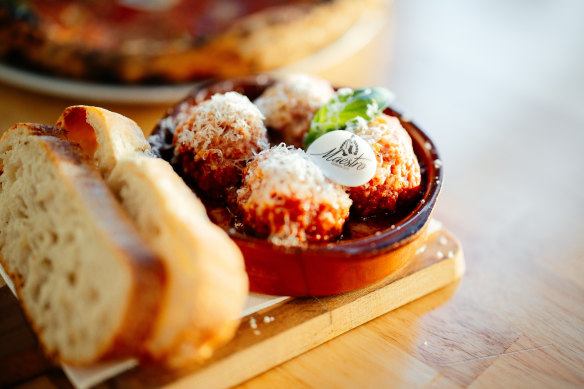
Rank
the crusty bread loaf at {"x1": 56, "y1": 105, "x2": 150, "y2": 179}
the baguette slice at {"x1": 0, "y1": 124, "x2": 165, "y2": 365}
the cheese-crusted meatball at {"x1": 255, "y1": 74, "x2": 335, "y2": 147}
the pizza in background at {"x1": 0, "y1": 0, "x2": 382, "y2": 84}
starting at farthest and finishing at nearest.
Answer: the pizza in background at {"x1": 0, "y1": 0, "x2": 382, "y2": 84} → the cheese-crusted meatball at {"x1": 255, "y1": 74, "x2": 335, "y2": 147} → the crusty bread loaf at {"x1": 56, "y1": 105, "x2": 150, "y2": 179} → the baguette slice at {"x1": 0, "y1": 124, "x2": 165, "y2": 365}

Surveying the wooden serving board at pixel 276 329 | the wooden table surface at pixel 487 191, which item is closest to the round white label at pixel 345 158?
the wooden serving board at pixel 276 329

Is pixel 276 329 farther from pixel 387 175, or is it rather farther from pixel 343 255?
pixel 387 175

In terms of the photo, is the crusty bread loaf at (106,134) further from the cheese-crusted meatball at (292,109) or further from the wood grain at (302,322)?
the wood grain at (302,322)

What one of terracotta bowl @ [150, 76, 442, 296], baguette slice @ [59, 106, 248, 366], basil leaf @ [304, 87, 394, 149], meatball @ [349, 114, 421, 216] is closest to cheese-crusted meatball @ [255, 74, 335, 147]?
basil leaf @ [304, 87, 394, 149]

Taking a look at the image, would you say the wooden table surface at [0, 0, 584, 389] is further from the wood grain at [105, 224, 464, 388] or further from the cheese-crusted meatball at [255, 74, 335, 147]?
the cheese-crusted meatball at [255, 74, 335, 147]

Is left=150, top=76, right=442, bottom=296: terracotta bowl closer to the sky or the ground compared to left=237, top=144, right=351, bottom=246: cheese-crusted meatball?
closer to the ground

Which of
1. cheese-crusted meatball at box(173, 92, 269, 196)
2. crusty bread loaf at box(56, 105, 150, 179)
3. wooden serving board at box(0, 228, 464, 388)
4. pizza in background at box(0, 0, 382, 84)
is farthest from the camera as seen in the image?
pizza in background at box(0, 0, 382, 84)

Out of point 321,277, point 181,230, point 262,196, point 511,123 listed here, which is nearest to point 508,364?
point 321,277

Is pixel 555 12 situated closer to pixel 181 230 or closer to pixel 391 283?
pixel 391 283

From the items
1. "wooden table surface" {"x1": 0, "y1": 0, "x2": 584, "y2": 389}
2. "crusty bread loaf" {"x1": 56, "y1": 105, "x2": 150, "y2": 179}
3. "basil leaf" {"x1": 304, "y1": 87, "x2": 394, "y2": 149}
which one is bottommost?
"wooden table surface" {"x1": 0, "y1": 0, "x2": 584, "y2": 389}
